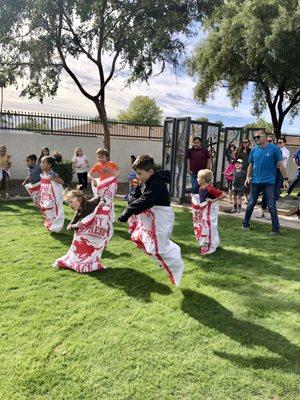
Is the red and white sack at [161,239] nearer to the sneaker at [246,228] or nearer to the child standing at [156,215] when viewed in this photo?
the child standing at [156,215]

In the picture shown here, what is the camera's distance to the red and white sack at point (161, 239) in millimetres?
4688

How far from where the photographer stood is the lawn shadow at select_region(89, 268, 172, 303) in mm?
4832

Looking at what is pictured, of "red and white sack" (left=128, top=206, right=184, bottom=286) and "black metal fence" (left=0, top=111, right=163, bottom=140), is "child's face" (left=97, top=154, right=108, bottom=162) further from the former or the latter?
"black metal fence" (left=0, top=111, right=163, bottom=140)

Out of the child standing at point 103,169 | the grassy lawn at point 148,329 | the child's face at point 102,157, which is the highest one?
the child's face at point 102,157

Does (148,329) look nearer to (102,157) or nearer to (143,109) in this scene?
(102,157)

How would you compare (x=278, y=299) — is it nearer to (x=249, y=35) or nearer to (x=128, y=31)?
(x=128, y=31)

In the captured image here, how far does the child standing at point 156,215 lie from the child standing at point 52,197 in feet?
10.9

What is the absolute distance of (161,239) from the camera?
4688 millimetres

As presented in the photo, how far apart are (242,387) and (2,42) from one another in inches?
509

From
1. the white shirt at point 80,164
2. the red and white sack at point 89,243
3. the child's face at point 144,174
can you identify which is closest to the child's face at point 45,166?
the red and white sack at point 89,243

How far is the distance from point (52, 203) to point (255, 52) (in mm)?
13303

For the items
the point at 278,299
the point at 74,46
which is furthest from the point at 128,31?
the point at 278,299

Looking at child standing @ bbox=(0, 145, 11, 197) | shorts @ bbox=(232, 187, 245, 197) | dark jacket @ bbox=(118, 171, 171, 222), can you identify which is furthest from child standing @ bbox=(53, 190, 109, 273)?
child standing @ bbox=(0, 145, 11, 197)

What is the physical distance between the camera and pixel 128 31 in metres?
13.4
